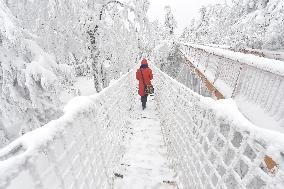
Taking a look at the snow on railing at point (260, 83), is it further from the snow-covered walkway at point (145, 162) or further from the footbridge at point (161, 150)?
the snow-covered walkway at point (145, 162)

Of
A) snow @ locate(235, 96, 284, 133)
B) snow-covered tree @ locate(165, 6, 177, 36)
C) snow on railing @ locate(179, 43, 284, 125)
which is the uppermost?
snow on railing @ locate(179, 43, 284, 125)

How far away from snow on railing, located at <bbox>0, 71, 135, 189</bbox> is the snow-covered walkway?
372 millimetres

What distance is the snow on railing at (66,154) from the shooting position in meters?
1.76

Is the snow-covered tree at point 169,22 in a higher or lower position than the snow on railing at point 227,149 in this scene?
lower

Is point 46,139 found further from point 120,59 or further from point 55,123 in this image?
point 120,59

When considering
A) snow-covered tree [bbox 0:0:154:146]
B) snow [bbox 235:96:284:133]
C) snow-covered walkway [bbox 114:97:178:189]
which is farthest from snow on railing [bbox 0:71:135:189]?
snow-covered tree [bbox 0:0:154:146]

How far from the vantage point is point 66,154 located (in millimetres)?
2518

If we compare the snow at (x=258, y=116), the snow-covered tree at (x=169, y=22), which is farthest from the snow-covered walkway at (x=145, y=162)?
the snow-covered tree at (x=169, y=22)

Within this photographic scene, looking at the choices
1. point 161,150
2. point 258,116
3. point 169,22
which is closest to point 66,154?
point 258,116

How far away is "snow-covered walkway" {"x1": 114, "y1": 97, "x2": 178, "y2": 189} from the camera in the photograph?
15.0ft

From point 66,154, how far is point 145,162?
3070 millimetres

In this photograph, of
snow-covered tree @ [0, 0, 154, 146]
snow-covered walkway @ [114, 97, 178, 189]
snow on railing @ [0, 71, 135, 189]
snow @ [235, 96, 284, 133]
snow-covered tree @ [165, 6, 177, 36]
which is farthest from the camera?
snow-covered tree @ [165, 6, 177, 36]

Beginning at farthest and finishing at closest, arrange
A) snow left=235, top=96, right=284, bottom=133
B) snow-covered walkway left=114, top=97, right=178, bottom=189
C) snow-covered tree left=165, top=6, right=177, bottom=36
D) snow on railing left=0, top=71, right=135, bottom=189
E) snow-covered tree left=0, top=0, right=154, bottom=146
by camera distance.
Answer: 1. snow-covered tree left=165, top=6, right=177, bottom=36
2. snow-covered tree left=0, top=0, right=154, bottom=146
3. snow-covered walkway left=114, top=97, right=178, bottom=189
4. snow left=235, top=96, right=284, bottom=133
5. snow on railing left=0, top=71, right=135, bottom=189

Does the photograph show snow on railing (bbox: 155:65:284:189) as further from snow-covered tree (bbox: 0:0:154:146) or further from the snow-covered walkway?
snow-covered tree (bbox: 0:0:154:146)
